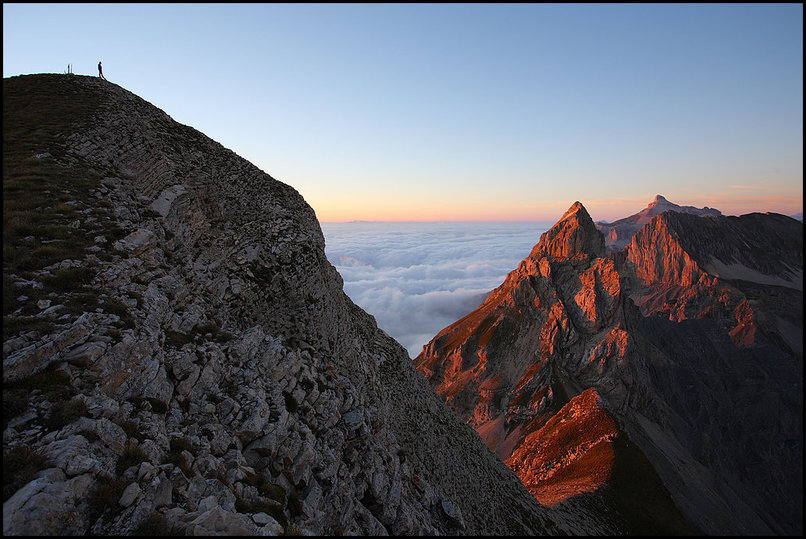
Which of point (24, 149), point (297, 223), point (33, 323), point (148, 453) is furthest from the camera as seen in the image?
point (297, 223)

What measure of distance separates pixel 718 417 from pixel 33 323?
767 feet

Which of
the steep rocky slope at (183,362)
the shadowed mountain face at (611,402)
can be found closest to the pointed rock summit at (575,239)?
the shadowed mountain face at (611,402)

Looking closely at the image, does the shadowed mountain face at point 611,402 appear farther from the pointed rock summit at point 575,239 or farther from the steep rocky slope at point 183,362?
the steep rocky slope at point 183,362

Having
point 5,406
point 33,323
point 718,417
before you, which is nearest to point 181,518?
point 5,406

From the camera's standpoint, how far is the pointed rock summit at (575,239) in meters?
176

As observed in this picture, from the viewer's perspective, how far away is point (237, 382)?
18.0 metres

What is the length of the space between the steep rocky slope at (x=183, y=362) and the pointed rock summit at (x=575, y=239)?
16156cm

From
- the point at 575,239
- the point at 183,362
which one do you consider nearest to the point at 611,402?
the point at 575,239

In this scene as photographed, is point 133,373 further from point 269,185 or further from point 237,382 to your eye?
point 269,185

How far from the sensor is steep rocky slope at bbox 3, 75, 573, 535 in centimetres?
1073

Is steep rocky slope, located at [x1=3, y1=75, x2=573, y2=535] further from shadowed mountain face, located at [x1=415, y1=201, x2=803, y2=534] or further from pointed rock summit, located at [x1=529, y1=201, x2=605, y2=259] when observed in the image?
pointed rock summit, located at [x1=529, y1=201, x2=605, y2=259]

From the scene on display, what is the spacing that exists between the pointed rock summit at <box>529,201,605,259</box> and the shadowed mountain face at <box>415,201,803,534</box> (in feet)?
2.34

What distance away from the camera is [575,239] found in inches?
6969

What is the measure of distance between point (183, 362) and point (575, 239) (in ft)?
627
